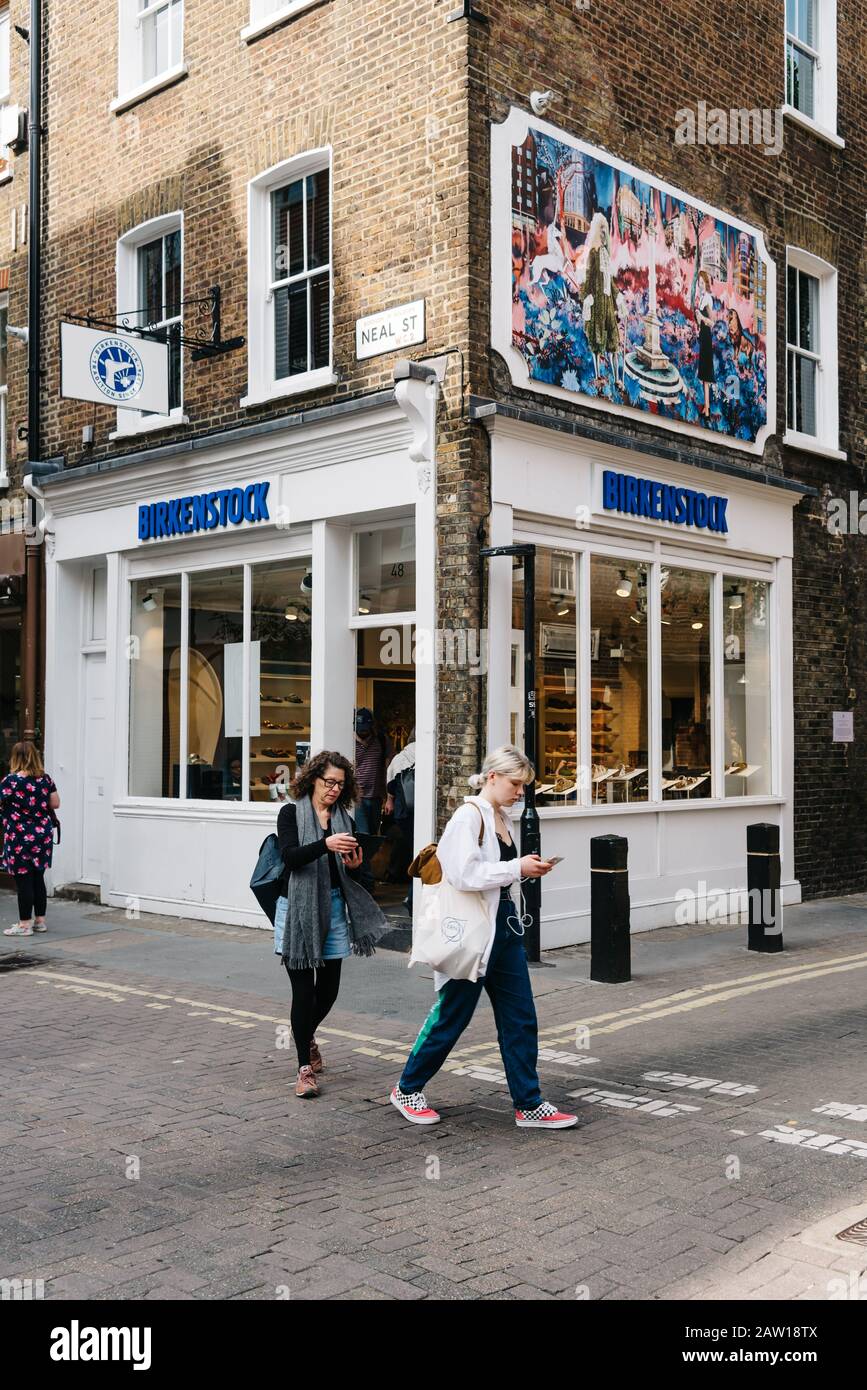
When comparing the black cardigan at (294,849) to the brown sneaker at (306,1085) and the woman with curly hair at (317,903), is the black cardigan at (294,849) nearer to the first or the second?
the woman with curly hair at (317,903)

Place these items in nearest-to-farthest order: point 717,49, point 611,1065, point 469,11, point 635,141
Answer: point 611,1065 < point 469,11 < point 635,141 < point 717,49

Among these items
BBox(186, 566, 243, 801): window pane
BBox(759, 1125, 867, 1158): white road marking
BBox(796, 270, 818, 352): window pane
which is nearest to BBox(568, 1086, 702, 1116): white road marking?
BBox(759, 1125, 867, 1158): white road marking

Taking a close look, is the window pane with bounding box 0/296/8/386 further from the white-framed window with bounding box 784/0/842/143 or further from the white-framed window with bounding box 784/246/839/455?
the white-framed window with bounding box 784/0/842/143

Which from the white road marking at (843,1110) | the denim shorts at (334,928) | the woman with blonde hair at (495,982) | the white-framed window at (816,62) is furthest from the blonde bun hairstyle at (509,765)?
the white-framed window at (816,62)

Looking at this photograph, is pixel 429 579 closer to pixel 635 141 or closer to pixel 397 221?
pixel 397 221

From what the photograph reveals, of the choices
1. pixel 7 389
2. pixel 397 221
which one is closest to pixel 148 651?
pixel 7 389

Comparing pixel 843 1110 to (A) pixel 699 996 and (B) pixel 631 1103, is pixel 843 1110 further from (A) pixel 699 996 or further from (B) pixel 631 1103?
(A) pixel 699 996

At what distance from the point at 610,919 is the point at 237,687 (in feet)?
16.0

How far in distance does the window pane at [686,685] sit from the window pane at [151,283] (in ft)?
20.7

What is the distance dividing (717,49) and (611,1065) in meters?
10.8

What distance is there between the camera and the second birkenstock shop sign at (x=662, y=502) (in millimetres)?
11914

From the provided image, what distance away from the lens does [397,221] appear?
37.0 feet

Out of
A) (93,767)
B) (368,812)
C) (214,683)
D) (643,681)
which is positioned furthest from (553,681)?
(93,767)

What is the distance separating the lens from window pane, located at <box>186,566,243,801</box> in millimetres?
13047
